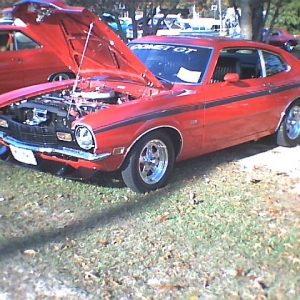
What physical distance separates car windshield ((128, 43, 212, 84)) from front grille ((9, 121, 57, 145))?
1.60 metres

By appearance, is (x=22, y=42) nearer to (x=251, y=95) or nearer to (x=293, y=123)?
(x=293, y=123)

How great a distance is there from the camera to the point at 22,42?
1121 cm

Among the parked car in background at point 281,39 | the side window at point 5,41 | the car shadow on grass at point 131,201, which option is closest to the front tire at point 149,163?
the car shadow on grass at point 131,201

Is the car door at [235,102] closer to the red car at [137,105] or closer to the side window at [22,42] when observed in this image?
the red car at [137,105]

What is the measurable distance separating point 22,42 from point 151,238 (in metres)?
7.77

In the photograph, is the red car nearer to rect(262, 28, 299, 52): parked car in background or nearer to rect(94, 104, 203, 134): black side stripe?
rect(94, 104, 203, 134): black side stripe

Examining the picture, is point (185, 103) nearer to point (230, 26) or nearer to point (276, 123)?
point (276, 123)

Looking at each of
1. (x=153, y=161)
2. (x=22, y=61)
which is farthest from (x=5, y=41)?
(x=153, y=161)

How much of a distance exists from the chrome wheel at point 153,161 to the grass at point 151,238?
0.64ft

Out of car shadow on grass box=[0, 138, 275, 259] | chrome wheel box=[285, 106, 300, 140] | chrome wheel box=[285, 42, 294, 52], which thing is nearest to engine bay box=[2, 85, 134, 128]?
car shadow on grass box=[0, 138, 275, 259]

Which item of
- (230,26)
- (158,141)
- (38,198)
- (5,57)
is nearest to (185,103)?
(158,141)

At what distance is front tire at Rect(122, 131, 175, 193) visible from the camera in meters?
5.37

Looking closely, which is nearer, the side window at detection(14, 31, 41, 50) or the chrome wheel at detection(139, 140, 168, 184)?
the chrome wheel at detection(139, 140, 168, 184)

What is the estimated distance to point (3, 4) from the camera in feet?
83.5
